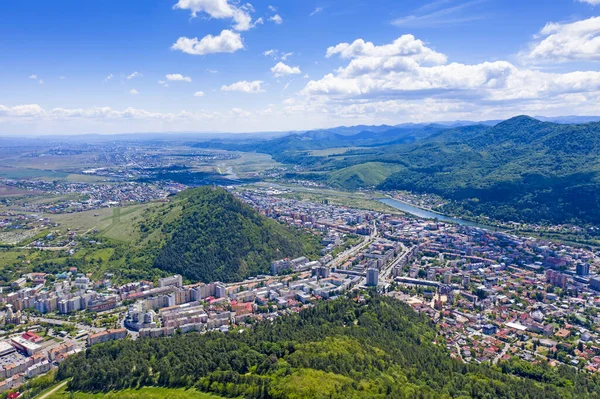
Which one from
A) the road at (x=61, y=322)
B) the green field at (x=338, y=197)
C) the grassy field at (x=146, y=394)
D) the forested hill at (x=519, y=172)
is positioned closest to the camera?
the grassy field at (x=146, y=394)

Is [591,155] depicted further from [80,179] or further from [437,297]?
[80,179]

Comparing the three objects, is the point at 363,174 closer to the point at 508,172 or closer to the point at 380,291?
the point at 508,172

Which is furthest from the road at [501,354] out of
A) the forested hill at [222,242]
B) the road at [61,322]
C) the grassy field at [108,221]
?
the grassy field at [108,221]

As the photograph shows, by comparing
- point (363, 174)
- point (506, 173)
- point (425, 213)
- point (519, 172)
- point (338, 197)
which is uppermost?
point (519, 172)

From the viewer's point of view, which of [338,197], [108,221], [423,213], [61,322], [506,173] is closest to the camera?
[61,322]

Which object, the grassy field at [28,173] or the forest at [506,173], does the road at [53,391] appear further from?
the grassy field at [28,173]

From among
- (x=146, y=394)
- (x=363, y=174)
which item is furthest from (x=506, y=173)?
(x=146, y=394)

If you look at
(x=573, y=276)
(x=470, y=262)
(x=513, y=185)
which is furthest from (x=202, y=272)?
(x=513, y=185)
